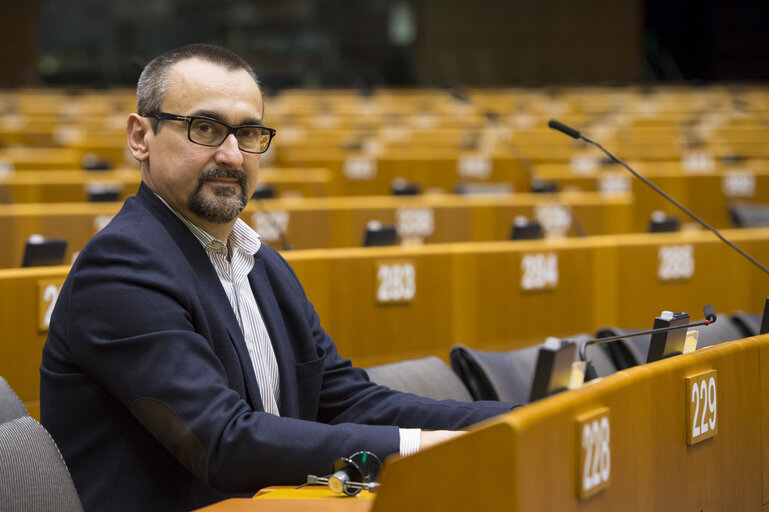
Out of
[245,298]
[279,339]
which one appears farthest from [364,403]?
[245,298]

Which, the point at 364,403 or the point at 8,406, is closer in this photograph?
the point at 8,406

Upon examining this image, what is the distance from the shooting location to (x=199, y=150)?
1.98 metres

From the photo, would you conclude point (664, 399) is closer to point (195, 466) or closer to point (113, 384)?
point (195, 466)

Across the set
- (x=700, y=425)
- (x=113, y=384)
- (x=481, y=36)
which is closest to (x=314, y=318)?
(x=113, y=384)

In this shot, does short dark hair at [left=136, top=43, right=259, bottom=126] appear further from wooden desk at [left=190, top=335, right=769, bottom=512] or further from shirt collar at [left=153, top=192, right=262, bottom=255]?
wooden desk at [left=190, top=335, right=769, bottom=512]

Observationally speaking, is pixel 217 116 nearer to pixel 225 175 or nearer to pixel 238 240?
pixel 225 175

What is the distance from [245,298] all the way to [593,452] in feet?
3.12

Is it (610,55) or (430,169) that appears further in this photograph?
(610,55)

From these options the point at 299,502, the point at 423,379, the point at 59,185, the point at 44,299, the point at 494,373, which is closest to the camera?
the point at 299,502

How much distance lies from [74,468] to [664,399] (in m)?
1.03

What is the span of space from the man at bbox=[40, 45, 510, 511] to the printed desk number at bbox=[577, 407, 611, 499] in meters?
0.52

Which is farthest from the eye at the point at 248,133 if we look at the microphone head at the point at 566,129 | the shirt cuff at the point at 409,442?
the microphone head at the point at 566,129

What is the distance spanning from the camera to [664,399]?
1.57 meters

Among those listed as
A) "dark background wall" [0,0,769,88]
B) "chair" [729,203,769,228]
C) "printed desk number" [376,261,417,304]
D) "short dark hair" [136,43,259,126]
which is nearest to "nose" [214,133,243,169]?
"short dark hair" [136,43,259,126]
